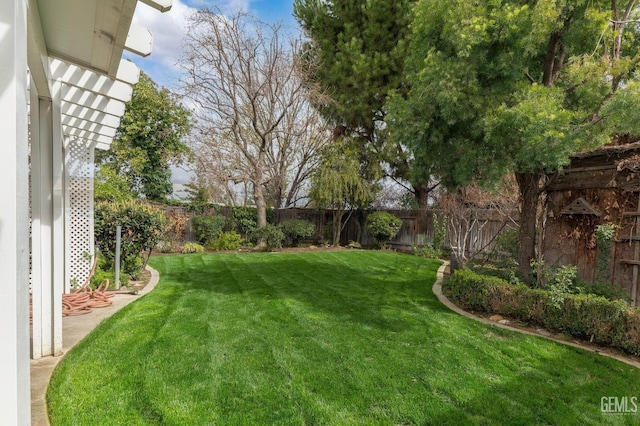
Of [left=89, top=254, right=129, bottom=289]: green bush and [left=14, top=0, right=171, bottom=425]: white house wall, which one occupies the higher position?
[left=14, top=0, right=171, bottom=425]: white house wall

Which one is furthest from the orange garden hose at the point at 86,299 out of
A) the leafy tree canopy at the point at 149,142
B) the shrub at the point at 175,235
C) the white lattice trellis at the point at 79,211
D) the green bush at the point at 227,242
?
the leafy tree canopy at the point at 149,142

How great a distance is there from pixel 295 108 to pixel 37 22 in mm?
12243

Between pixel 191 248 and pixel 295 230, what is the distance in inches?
154

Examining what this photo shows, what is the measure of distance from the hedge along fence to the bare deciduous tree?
9.36 metres

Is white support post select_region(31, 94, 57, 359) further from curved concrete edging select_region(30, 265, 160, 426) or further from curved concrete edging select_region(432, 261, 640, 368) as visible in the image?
curved concrete edging select_region(432, 261, 640, 368)

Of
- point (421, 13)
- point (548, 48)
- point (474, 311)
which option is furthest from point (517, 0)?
point (474, 311)

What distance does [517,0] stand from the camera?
5023 millimetres

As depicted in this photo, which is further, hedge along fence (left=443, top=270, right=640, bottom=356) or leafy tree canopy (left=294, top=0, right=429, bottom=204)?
leafy tree canopy (left=294, top=0, right=429, bottom=204)

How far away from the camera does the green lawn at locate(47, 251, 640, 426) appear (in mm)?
2688

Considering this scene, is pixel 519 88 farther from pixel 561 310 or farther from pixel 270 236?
pixel 270 236

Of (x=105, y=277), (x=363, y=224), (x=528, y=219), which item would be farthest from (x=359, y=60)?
(x=105, y=277)

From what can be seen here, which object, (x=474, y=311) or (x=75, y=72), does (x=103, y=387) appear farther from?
(x=474, y=311)

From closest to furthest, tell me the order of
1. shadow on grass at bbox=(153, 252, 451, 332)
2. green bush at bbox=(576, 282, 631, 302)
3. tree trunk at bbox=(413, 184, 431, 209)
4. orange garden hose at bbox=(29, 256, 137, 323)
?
1. green bush at bbox=(576, 282, 631, 302)
2. orange garden hose at bbox=(29, 256, 137, 323)
3. shadow on grass at bbox=(153, 252, 451, 332)
4. tree trunk at bbox=(413, 184, 431, 209)

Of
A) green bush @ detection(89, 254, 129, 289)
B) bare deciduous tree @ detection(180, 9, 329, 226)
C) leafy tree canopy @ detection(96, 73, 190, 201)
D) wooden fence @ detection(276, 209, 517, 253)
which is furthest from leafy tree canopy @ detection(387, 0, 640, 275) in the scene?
leafy tree canopy @ detection(96, 73, 190, 201)
